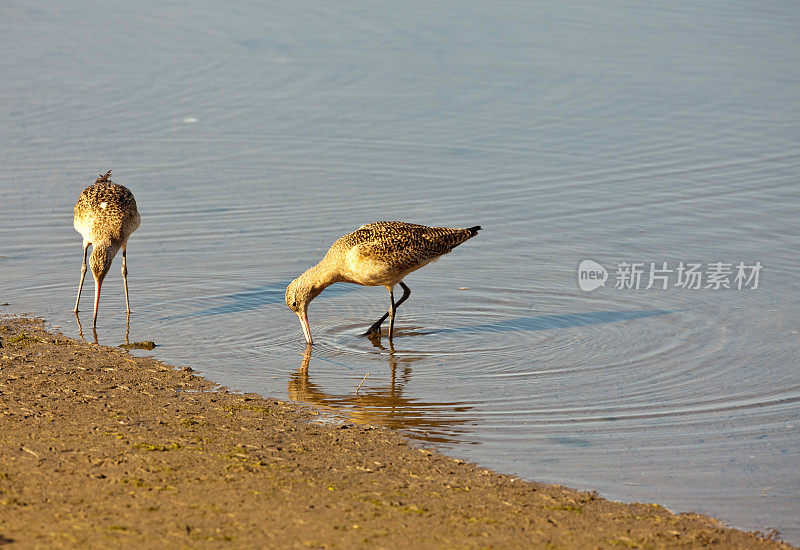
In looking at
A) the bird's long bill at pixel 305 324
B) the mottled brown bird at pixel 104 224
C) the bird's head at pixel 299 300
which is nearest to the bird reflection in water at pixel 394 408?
the bird's long bill at pixel 305 324

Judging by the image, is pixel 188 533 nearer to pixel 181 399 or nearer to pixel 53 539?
pixel 53 539

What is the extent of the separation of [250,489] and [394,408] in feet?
6.23

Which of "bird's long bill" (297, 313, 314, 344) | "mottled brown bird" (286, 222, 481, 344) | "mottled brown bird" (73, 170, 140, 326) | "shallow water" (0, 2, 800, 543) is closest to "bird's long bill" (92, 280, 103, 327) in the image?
"mottled brown bird" (73, 170, 140, 326)

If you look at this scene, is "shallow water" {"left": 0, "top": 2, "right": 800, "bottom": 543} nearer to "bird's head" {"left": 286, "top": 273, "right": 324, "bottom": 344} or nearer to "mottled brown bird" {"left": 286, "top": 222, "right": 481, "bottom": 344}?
"bird's head" {"left": 286, "top": 273, "right": 324, "bottom": 344}

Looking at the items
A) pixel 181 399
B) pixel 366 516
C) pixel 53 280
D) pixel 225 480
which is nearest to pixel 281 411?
pixel 181 399

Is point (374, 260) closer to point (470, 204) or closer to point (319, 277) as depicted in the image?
point (319, 277)

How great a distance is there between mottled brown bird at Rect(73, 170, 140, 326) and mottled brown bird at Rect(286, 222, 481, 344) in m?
1.67

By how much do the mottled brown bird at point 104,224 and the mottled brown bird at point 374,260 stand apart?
5.49ft

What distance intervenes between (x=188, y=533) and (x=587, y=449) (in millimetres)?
2666

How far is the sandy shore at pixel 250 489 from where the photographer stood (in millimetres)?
4895

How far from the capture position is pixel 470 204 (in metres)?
12.1

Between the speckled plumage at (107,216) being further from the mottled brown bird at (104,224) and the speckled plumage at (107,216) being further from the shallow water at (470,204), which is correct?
the shallow water at (470,204)

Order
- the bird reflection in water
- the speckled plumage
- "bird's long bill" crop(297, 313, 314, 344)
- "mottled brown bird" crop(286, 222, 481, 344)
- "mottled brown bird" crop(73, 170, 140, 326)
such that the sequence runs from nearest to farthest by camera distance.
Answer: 1. the bird reflection in water
2. "bird's long bill" crop(297, 313, 314, 344)
3. "mottled brown bird" crop(286, 222, 481, 344)
4. "mottled brown bird" crop(73, 170, 140, 326)
5. the speckled plumage

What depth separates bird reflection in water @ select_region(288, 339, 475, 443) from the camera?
22.0 feet
